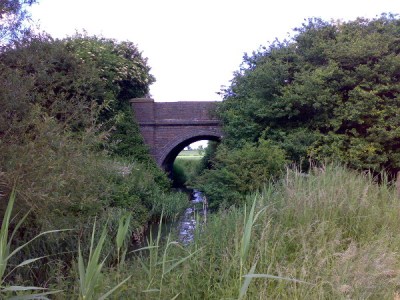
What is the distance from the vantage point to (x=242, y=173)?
39.2 ft

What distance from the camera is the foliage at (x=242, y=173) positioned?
1156cm

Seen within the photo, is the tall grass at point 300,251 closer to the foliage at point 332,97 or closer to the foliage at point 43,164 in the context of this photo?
the foliage at point 43,164

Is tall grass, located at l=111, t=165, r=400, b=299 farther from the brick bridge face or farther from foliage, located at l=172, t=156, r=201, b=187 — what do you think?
foliage, located at l=172, t=156, r=201, b=187

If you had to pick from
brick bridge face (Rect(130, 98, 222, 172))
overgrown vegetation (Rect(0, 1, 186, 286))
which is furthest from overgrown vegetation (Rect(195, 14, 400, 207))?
overgrown vegetation (Rect(0, 1, 186, 286))

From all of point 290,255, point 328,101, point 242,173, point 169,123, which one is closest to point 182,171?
point 169,123

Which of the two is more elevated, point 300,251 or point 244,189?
point 300,251

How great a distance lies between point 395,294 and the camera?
4250 millimetres

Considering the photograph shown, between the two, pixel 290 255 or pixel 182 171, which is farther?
pixel 182 171

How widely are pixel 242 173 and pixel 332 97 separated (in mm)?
3924

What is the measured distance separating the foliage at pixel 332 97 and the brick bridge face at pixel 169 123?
10.9 ft

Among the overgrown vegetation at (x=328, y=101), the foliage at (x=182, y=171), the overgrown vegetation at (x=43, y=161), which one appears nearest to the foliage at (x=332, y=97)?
the overgrown vegetation at (x=328, y=101)

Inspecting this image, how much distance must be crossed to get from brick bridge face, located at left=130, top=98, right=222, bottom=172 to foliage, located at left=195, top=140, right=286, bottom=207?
6.39 m

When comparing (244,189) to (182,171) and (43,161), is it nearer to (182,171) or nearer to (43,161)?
(43,161)

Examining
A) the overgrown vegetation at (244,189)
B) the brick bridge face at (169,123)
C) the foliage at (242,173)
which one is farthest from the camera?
the brick bridge face at (169,123)
